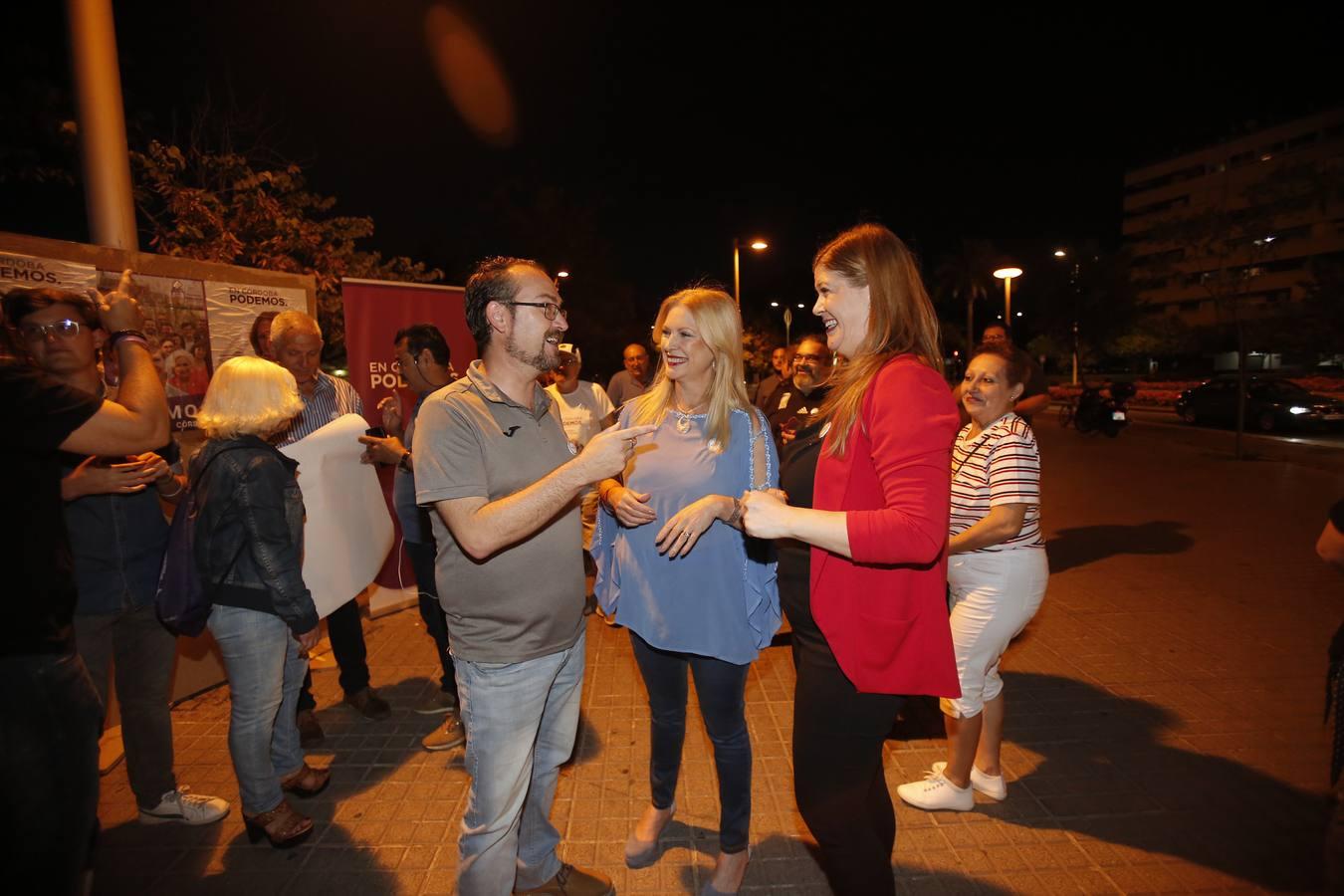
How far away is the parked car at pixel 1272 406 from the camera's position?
17984 millimetres

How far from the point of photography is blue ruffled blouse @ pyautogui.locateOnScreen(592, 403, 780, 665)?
8.32ft

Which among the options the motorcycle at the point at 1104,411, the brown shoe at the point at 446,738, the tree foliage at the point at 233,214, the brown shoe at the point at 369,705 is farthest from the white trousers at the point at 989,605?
the motorcycle at the point at 1104,411

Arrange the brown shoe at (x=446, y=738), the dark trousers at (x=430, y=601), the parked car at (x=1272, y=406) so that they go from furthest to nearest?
the parked car at (x=1272, y=406) < the dark trousers at (x=430, y=601) < the brown shoe at (x=446, y=738)

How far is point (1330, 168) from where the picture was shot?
1798 cm

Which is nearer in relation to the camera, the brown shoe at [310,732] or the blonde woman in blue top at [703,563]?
the blonde woman in blue top at [703,563]

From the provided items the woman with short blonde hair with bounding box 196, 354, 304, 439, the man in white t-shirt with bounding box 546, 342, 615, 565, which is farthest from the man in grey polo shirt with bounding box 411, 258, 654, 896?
the man in white t-shirt with bounding box 546, 342, 615, 565

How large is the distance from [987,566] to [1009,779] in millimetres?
1255

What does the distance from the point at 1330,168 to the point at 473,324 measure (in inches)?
986

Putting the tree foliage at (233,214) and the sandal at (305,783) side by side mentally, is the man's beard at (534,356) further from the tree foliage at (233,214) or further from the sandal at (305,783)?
the tree foliage at (233,214)

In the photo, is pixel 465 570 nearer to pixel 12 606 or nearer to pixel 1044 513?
pixel 12 606

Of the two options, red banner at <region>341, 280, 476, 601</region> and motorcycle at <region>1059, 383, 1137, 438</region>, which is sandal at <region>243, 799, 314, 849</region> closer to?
red banner at <region>341, 280, 476, 601</region>

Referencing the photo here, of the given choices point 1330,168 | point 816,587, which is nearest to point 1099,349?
point 1330,168

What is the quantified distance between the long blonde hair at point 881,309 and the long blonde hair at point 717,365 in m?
0.69

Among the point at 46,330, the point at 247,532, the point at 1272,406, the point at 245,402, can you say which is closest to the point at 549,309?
the point at 245,402
